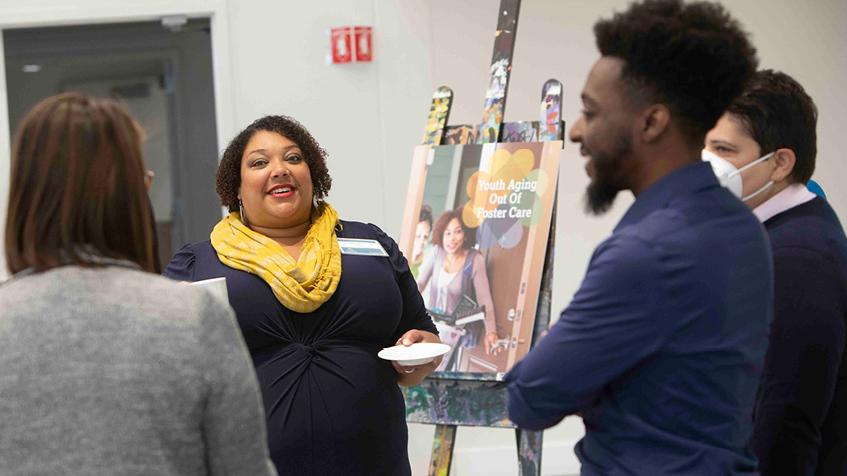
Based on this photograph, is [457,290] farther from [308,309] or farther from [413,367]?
[308,309]

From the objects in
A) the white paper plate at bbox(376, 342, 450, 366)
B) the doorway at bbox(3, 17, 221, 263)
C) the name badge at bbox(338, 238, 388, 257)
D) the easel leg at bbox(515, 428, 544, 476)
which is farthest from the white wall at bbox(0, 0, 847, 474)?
the white paper plate at bbox(376, 342, 450, 366)

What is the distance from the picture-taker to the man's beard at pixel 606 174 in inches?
65.9

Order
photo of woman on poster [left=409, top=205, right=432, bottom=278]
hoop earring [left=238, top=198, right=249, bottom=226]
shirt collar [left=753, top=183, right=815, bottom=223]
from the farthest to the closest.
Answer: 1. photo of woman on poster [left=409, top=205, right=432, bottom=278]
2. hoop earring [left=238, top=198, right=249, bottom=226]
3. shirt collar [left=753, top=183, right=815, bottom=223]


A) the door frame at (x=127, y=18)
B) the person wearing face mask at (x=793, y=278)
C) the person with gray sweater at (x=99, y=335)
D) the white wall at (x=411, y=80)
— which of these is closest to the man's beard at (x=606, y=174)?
the person wearing face mask at (x=793, y=278)

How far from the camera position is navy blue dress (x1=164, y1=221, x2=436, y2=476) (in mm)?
2689

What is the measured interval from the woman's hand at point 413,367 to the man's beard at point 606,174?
1.22 m

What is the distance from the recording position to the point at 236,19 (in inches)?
198

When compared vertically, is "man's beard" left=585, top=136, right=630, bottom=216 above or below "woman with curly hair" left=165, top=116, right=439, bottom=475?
above

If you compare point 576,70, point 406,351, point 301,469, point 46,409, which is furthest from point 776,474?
point 576,70

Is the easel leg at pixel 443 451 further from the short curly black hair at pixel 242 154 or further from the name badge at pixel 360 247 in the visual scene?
the short curly black hair at pixel 242 154

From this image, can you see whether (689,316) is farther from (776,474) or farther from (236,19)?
(236,19)

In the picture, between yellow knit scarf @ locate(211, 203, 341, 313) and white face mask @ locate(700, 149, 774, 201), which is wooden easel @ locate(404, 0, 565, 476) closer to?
yellow knit scarf @ locate(211, 203, 341, 313)

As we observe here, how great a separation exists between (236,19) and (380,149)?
0.89 meters

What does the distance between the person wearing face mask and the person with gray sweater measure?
1088mm
